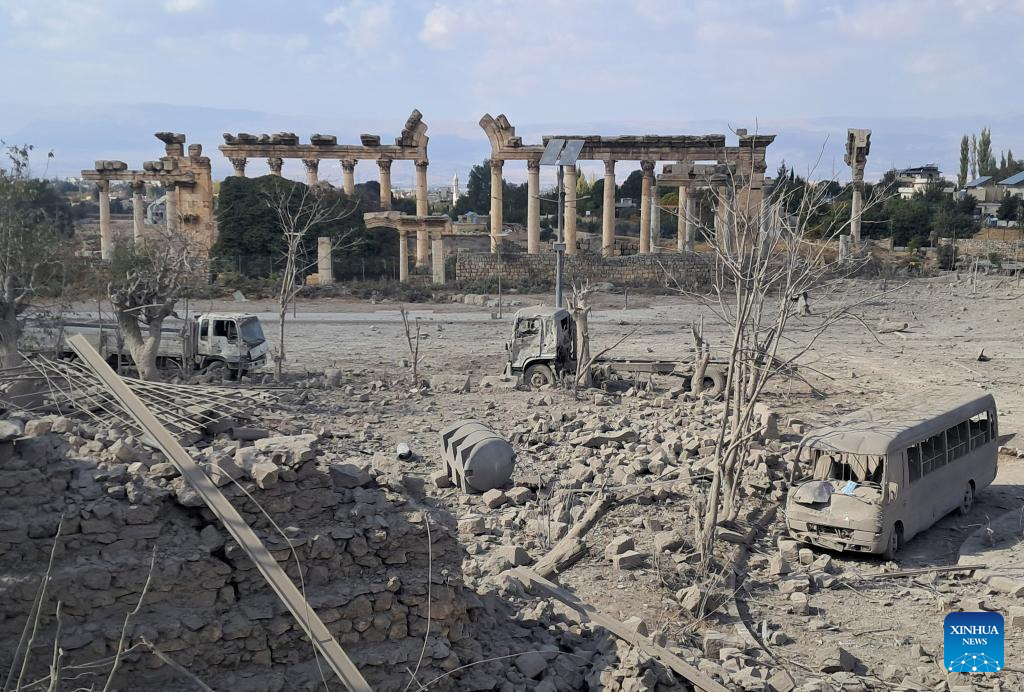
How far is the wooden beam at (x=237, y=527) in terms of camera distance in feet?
20.3

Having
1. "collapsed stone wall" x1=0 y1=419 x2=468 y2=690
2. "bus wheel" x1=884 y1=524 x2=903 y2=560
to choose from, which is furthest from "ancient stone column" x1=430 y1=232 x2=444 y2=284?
"collapsed stone wall" x1=0 y1=419 x2=468 y2=690

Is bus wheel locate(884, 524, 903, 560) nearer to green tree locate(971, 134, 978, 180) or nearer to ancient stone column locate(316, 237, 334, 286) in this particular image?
ancient stone column locate(316, 237, 334, 286)

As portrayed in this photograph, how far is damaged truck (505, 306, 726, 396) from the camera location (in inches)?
834

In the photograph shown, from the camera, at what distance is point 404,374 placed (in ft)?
74.1

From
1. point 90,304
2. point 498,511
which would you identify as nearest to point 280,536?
point 498,511

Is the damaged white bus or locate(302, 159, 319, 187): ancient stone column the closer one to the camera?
the damaged white bus

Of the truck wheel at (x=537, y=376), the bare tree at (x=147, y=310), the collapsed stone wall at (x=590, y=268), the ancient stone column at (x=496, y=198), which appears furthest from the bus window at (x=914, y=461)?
the ancient stone column at (x=496, y=198)

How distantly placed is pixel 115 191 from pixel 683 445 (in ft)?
380

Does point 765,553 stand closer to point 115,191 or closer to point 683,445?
point 683,445

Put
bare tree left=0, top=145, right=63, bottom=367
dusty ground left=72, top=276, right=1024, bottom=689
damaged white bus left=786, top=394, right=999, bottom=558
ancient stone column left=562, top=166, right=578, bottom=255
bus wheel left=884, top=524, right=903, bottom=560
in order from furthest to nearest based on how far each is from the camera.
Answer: ancient stone column left=562, top=166, right=578, bottom=255
bare tree left=0, top=145, right=63, bottom=367
bus wheel left=884, top=524, right=903, bottom=560
damaged white bus left=786, top=394, right=999, bottom=558
dusty ground left=72, top=276, right=1024, bottom=689

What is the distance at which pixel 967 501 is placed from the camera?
1401 cm

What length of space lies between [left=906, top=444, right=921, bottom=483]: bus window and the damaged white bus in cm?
1

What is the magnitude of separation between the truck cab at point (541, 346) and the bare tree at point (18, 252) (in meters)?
9.60

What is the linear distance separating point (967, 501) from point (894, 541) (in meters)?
2.65
